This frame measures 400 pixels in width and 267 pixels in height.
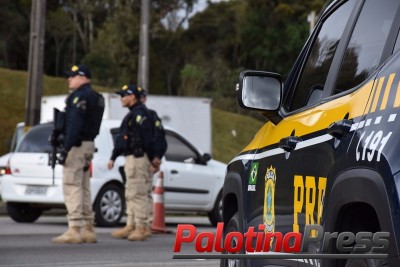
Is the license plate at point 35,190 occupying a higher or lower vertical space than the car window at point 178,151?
lower

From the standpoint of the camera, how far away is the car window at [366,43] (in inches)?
179

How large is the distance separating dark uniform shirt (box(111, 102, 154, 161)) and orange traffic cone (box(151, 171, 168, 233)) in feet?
5.36

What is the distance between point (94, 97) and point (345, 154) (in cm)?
919

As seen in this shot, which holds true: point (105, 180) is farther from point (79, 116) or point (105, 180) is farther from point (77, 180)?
point (79, 116)

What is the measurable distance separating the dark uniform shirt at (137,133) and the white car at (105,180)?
5.64 feet

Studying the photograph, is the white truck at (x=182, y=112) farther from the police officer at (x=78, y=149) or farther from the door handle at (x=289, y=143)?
the door handle at (x=289, y=143)

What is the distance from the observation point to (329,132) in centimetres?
459

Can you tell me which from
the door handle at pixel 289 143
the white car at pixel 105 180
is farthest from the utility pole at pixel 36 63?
the door handle at pixel 289 143

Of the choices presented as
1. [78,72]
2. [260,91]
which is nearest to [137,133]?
[78,72]

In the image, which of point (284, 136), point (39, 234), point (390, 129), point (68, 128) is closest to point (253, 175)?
point (284, 136)

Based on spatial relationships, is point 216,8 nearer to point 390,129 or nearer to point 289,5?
point 289,5

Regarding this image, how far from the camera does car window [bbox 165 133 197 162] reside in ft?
59.8

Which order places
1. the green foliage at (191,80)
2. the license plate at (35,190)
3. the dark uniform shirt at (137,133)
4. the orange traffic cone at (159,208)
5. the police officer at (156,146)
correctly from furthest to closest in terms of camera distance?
the green foliage at (191,80) → the license plate at (35,190) → the orange traffic cone at (159,208) → the police officer at (156,146) → the dark uniform shirt at (137,133)

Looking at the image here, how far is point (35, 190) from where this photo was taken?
671 inches
